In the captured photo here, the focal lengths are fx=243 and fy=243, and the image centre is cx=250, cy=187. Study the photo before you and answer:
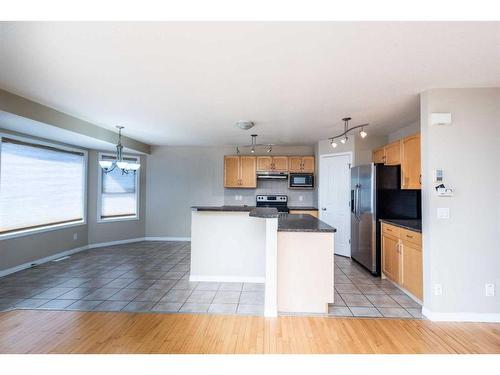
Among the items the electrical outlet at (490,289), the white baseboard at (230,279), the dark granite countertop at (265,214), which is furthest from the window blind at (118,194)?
the electrical outlet at (490,289)

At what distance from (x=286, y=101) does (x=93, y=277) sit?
12.4 ft

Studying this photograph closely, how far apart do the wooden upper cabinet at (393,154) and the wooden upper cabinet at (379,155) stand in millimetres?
116

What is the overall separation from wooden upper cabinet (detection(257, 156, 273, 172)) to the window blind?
10.3 feet

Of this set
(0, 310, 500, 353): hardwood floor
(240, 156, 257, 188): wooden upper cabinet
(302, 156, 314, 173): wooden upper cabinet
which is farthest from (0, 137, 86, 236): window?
(302, 156, 314, 173): wooden upper cabinet

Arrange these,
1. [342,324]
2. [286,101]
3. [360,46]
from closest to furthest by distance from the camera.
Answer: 1. [360,46]
2. [342,324]
3. [286,101]

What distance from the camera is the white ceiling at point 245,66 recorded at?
163 cm

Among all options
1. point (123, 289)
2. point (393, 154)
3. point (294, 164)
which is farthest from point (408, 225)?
point (123, 289)

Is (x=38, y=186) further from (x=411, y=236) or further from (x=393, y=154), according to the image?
(x=393, y=154)

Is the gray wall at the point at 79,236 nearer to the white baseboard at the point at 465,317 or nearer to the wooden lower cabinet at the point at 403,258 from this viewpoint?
the wooden lower cabinet at the point at 403,258

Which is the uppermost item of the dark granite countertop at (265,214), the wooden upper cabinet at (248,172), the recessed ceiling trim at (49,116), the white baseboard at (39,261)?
the recessed ceiling trim at (49,116)

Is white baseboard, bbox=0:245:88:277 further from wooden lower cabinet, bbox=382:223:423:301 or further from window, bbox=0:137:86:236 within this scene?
wooden lower cabinet, bbox=382:223:423:301
